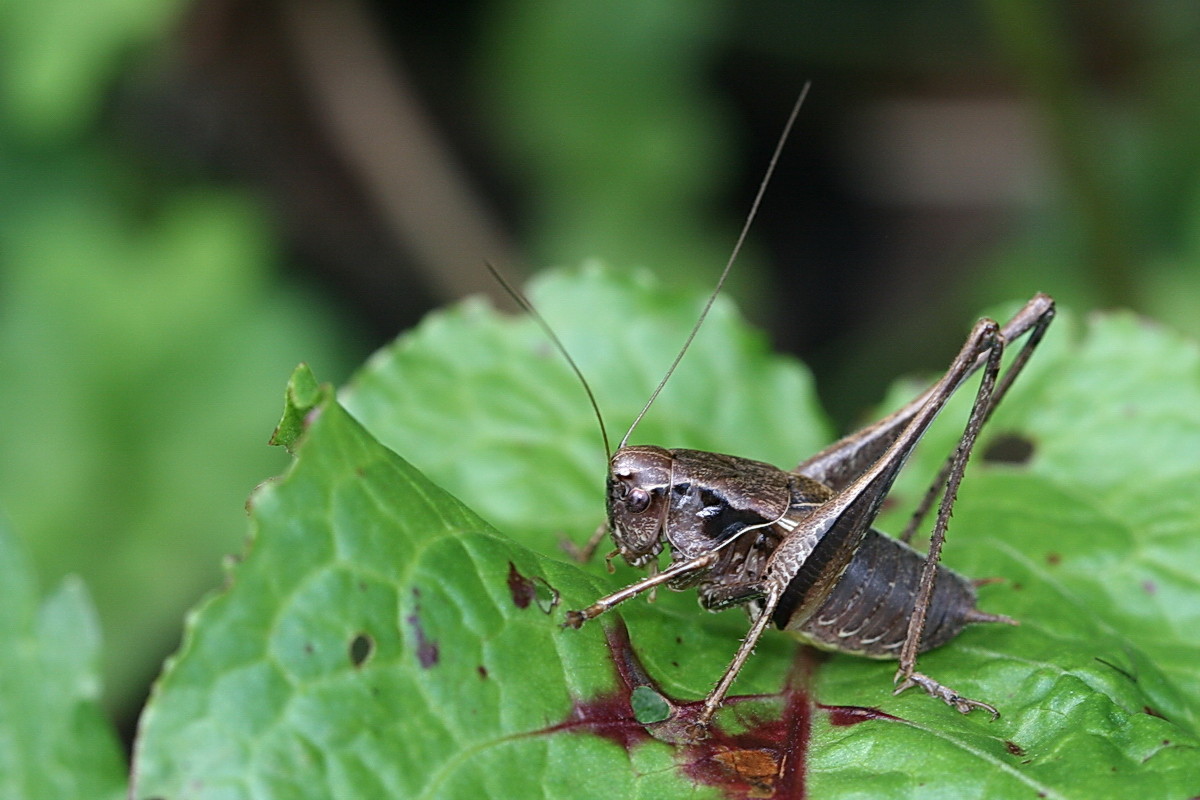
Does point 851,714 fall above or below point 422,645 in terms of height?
above

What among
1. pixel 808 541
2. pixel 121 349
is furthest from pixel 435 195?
pixel 808 541

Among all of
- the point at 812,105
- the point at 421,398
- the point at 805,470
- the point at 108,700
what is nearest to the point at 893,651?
the point at 805,470

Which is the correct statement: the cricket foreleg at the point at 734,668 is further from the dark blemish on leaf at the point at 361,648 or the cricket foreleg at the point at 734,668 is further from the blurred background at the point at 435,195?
the blurred background at the point at 435,195

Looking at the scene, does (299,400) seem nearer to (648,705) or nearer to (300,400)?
(300,400)

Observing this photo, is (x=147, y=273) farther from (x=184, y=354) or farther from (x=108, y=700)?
(x=108, y=700)

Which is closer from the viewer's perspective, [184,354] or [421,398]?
[421,398]

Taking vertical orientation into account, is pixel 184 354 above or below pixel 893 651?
above

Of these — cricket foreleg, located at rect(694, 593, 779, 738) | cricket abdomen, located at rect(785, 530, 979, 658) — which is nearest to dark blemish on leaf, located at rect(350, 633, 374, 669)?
cricket foreleg, located at rect(694, 593, 779, 738)
